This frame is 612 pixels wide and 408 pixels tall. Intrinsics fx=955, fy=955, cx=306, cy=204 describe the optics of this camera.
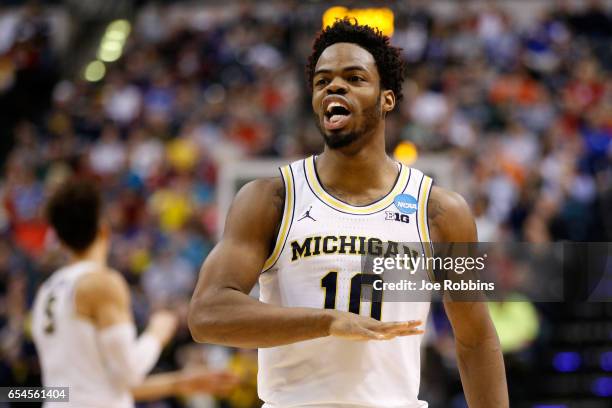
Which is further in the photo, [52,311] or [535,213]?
[535,213]

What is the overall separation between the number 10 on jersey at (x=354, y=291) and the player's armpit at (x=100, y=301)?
1.81 meters

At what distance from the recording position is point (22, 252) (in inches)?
479

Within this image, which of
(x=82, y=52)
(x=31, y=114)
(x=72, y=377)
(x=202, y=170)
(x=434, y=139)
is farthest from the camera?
(x=82, y=52)

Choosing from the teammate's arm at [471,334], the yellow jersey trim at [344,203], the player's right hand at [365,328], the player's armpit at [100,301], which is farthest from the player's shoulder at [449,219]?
the player's armpit at [100,301]

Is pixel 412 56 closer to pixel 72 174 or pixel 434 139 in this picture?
pixel 434 139

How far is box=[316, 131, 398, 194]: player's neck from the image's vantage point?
160 inches

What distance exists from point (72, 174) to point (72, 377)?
998 centimetres

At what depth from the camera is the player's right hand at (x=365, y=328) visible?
3.18 m

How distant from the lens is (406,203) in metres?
4.00

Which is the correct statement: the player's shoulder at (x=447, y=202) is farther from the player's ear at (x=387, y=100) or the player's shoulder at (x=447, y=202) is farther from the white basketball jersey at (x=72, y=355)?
the white basketball jersey at (x=72, y=355)

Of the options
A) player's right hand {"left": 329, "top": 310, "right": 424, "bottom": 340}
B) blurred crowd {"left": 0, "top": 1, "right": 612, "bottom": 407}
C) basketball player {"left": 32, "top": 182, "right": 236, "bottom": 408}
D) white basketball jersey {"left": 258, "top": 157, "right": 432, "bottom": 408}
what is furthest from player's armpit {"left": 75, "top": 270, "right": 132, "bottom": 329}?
blurred crowd {"left": 0, "top": 1, "right": 612, "bottom": 407}

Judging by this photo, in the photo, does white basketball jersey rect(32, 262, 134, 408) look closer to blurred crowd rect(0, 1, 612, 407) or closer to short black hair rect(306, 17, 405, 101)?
short black hair rect(306, 17, 405, 101)

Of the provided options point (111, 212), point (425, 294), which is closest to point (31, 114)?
point (111, 212)

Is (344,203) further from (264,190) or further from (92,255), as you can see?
(92,255)
